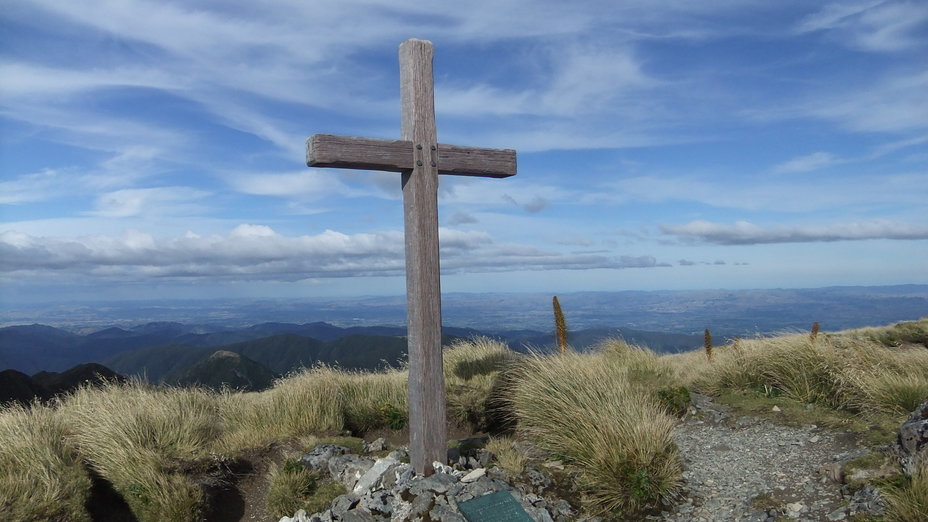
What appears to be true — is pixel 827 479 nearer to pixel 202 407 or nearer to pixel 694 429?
pixel 694 429

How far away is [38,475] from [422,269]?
4745 millimetres

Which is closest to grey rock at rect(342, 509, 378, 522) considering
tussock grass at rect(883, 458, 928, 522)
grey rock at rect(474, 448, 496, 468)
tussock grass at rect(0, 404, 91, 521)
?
grey rock at rect(474, 448, 496, 468)

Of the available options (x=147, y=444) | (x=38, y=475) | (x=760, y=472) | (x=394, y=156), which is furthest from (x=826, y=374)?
(x=38, y=475)

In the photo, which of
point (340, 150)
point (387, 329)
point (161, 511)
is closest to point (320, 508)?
point (161, 511)

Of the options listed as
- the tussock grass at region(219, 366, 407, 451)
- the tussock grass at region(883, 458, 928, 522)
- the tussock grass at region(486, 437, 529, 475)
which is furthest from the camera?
the tussock grass at region(219, 366, 407, 451)

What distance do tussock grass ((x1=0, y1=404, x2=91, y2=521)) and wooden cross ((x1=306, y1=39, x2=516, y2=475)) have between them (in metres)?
3.70

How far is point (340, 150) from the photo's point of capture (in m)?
6.11

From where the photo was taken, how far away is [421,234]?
6500 mm

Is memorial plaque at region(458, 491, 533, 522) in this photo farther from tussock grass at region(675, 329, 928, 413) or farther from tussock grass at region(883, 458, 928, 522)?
tussock grass at region(675, 329, 928, 413)

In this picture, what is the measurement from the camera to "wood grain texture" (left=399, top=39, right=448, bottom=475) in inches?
255

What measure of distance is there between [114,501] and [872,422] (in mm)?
9641

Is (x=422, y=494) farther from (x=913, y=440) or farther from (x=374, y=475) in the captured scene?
A: (x=913, y=440)

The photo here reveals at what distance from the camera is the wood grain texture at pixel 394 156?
19.8ft

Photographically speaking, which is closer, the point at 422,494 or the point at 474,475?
the point at 422,494
